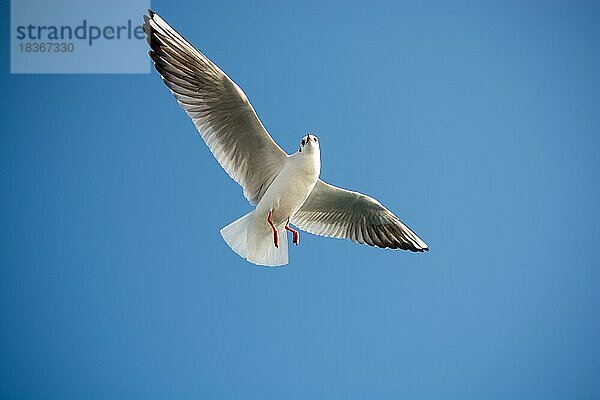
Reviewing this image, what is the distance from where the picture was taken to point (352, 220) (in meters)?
2.96

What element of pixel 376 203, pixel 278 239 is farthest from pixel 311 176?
pixel 376 203

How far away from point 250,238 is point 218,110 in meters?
0.39

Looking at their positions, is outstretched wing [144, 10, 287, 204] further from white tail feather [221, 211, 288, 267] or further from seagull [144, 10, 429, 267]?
white tail feather [221, 211, 288, 267]

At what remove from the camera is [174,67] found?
2430 millimetres

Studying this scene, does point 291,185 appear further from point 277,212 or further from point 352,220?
point 352,220

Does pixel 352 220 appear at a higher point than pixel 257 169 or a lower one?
lower

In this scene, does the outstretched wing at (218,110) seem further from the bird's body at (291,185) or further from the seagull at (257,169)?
the bird's body at (291,185)

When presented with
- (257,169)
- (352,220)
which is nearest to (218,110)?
(257,169)

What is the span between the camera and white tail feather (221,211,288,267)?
260 centimetres

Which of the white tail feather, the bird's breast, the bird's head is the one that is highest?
the bird's head

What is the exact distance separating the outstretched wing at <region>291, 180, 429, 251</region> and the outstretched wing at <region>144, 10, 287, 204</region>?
0.24 meters

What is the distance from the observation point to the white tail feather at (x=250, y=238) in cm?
260

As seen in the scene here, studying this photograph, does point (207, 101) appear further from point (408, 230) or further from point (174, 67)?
point (408, 230)

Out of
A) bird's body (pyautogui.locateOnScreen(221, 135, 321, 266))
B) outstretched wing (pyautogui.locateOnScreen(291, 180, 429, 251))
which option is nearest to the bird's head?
bird's body (pyautogui.locateOnScreen(221, 135, 321, 266))
